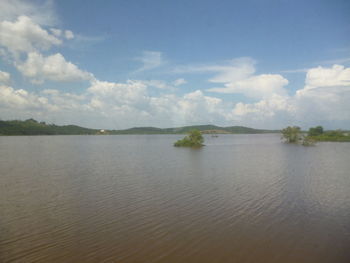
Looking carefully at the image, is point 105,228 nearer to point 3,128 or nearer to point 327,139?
point 327,139

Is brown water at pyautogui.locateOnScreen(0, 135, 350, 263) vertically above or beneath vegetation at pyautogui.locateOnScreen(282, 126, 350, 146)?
beneath

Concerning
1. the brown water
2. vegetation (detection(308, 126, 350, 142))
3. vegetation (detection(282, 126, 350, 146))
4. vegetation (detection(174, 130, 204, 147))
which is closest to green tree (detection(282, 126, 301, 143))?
vegetation (detection(282, 126, 350, 146))

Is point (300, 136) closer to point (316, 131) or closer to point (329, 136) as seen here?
point (329, 136)

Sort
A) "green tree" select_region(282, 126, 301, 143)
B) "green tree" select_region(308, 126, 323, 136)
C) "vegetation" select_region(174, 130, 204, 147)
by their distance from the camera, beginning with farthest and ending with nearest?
"green tree" select_region(308, 126, 323, 136)
"green tree" select_region(282, 126, 301, 143)
"vegetation" select_region(174, 130, 204, 147)

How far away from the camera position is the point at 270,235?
1134 centimetres

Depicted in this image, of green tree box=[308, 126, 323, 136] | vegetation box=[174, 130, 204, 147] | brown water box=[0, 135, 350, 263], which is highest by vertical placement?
green tree box=[308, 126, 323, 136]

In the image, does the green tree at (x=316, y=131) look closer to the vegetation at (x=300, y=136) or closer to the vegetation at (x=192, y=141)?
the vegetation at (x=300, y=136)

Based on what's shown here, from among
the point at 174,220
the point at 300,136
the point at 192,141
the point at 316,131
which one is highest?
the point at 316,131

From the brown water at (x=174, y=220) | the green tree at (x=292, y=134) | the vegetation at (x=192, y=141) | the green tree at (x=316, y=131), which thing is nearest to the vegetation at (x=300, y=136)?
the green tree at (x=292, y=134)

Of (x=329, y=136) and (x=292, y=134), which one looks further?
(x=329, y=136)

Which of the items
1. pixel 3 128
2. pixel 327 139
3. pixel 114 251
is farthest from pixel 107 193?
pixel 3 128

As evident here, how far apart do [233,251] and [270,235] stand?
8.42ft

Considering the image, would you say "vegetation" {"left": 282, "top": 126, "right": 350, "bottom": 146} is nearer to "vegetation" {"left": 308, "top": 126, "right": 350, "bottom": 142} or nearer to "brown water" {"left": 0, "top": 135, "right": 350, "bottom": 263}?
"vegetation" {"left": 308, "top": 126, "right": 350, "bottom": 142}

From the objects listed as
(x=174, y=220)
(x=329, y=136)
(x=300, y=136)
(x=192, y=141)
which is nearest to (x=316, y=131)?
(x=329, y=136)
